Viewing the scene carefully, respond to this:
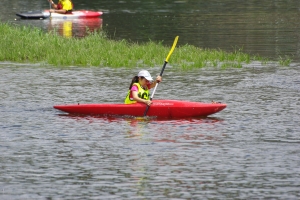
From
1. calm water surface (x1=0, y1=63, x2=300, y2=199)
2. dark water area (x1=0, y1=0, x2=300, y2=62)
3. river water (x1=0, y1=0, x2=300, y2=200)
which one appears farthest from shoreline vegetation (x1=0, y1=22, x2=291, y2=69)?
calm water surface (x1=0, y1=63, x2=300, y2=199)

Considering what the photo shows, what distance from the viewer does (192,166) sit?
13.3 metres

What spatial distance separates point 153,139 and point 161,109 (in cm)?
222

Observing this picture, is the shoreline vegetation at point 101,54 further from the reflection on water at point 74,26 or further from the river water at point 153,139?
the reflection on water at point 74,26

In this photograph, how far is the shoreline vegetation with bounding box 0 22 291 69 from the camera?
2712cm

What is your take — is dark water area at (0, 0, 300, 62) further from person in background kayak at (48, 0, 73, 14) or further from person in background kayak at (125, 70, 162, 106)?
person in background kayak at (125, 70, 162, 106)

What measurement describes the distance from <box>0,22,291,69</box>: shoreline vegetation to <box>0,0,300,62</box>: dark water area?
2059 mm

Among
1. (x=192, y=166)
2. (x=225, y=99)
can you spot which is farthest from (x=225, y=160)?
(x=225, y=99)

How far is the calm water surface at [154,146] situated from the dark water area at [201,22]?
8.74 m

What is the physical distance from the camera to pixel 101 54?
27859 mm

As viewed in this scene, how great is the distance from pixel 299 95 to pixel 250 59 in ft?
25.0

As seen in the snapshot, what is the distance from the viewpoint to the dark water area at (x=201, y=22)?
33.9 meters

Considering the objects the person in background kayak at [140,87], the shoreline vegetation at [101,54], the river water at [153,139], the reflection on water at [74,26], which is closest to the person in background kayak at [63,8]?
the reflection on water at [74,26]

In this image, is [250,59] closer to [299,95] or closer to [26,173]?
[299,95]

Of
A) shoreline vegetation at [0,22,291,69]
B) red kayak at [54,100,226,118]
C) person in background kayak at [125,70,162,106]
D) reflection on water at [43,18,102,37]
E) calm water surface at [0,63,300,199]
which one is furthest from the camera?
reflection on water at [43,18,102,37]
